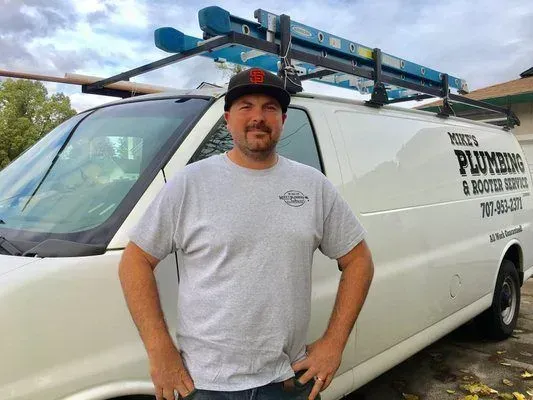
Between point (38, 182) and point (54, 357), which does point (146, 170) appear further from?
point (54, 357)

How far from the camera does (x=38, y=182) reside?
2514 millimetres

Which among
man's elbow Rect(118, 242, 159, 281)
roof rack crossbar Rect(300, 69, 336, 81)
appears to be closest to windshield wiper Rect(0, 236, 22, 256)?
man's elbow Rect(118, 242, 159, 281)

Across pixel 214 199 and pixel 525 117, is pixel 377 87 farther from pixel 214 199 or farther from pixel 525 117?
pixel 525 117

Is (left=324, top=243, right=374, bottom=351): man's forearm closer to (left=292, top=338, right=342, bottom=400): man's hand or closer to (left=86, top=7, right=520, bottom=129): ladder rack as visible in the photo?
(left=292, top=338, right=342, bottom=400): man's hand

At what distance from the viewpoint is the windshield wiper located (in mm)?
1999

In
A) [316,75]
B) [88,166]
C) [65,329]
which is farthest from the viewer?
[316,75]

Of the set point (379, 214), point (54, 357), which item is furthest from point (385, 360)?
point (54, 357)

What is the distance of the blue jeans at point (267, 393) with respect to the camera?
5.65 ft

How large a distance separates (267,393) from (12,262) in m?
1.04

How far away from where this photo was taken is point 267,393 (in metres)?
1.75

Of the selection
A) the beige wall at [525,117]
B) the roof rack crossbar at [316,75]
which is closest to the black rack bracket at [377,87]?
the roof rack crossbar at [316,75]

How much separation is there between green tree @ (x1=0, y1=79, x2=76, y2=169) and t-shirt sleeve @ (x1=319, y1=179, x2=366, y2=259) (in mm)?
34743

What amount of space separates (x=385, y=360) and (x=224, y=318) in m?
1.99

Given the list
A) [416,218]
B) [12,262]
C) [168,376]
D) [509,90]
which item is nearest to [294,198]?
[168,376]
